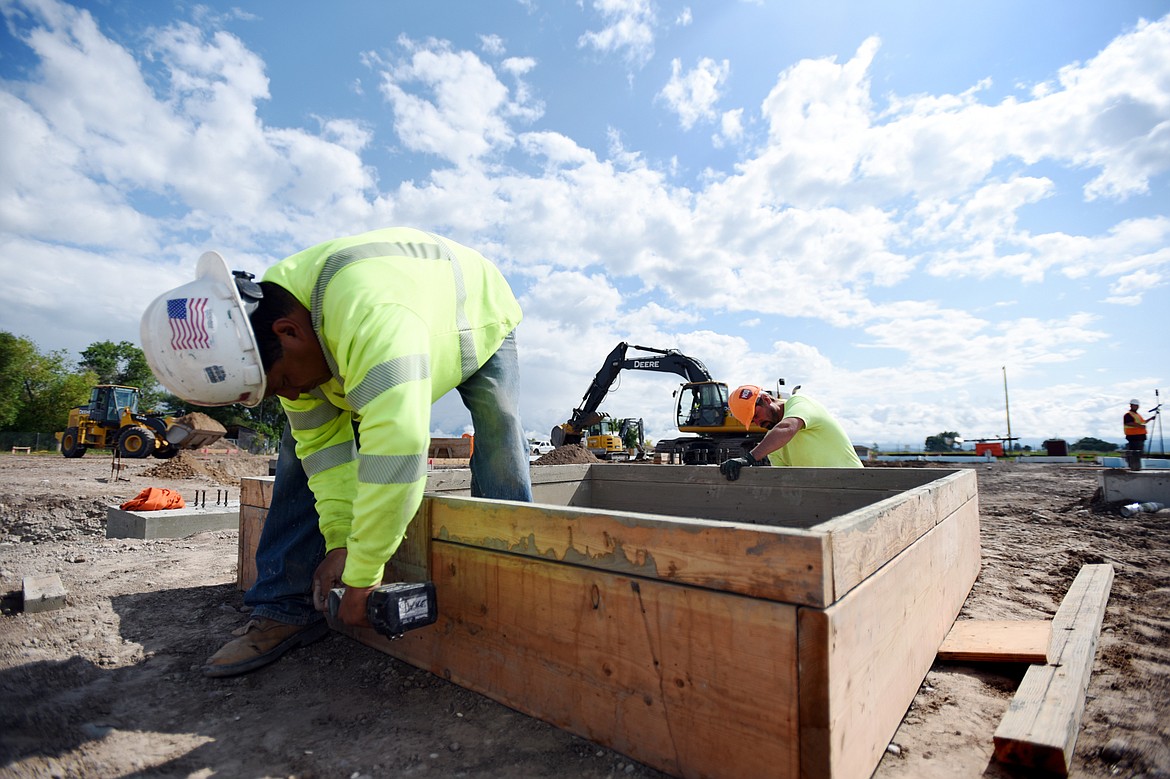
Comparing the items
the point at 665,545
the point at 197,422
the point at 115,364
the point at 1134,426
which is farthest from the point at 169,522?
the point at 115,364

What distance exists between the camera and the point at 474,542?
2070 millimetres

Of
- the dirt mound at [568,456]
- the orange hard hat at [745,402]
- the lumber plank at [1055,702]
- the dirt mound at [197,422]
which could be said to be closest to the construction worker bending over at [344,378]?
the lumber plank at [1055,702]

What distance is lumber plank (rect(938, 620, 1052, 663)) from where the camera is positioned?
2.32 metres

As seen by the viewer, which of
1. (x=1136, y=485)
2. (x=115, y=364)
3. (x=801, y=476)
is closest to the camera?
(x=801, y=476)

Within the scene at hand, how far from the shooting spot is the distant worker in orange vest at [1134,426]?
1038cm

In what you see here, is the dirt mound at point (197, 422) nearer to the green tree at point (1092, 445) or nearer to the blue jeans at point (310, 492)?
the blue jeans at point (310, 492)

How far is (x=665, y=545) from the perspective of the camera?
1.57 metres

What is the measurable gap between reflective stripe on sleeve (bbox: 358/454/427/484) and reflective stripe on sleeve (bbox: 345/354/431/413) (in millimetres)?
163

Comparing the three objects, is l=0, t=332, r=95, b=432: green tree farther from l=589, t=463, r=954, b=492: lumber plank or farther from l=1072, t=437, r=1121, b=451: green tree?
l=1072, t=437, r=1121, b=451: green tree

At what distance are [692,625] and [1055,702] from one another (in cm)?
131

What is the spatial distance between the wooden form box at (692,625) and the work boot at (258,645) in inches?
12.4

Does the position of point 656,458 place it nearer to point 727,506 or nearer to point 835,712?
point 727,506

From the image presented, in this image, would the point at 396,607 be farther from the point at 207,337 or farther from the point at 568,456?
the point at 568,456

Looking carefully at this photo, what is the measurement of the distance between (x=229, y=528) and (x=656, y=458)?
593 inches
